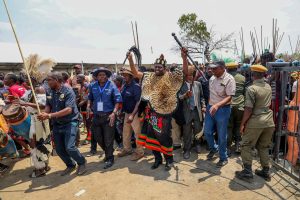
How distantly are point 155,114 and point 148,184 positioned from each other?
125 cm

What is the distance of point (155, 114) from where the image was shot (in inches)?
189

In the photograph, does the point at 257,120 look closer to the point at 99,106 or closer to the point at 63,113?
the point at 99,106

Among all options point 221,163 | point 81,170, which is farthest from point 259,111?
point 81,170

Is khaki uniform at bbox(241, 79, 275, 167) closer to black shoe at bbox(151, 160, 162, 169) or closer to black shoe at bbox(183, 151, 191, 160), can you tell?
black shoe at bbox(183, 151, 191, 160)

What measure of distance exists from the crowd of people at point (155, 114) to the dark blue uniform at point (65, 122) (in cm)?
2

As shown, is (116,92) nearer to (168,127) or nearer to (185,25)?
(168,127)

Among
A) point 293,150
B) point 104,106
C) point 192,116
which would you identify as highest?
point 104,106

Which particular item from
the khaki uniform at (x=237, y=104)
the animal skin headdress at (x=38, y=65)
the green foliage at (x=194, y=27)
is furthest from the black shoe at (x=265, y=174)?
the green foliage at (x=194, y=27)

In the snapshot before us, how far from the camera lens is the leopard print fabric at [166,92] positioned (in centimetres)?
473

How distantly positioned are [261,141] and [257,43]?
30.4 ft

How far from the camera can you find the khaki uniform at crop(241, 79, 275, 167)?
13.1 feet

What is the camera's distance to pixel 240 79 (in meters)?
5.28

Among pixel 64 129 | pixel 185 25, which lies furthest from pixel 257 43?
pixel 185 25

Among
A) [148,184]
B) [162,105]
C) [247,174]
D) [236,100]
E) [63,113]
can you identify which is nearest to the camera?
[247,174]
